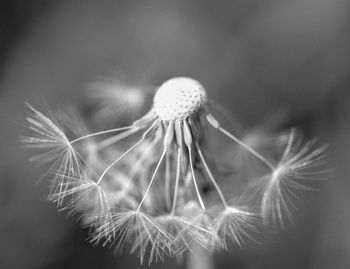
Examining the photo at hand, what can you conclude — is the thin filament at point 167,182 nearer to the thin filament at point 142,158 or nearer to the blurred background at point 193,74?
the thin filament at point 142,158

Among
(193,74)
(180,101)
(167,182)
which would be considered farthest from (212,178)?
(193,74)

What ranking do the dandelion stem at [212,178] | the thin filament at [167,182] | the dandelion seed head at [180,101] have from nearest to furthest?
the dandelion seed head at [180,101]
the dandelion stem at [212,178]
the thin filament at [167,182]

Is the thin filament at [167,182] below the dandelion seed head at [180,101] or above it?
below

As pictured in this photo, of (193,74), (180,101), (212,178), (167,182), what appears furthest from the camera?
(193,74)

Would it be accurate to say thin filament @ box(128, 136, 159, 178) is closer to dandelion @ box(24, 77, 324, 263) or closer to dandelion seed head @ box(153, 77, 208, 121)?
dandelion @ box(24, 77, 324, 263)

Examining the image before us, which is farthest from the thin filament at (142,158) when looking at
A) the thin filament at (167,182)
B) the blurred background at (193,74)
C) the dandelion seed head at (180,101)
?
the blurred background at (193,74)

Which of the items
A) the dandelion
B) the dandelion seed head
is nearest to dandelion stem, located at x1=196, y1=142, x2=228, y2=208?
the dandelion

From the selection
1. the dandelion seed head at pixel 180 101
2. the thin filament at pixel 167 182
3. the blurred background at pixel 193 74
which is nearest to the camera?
the dandelion seed head at pixel 180 101

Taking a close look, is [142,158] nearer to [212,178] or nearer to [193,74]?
[212,178]
